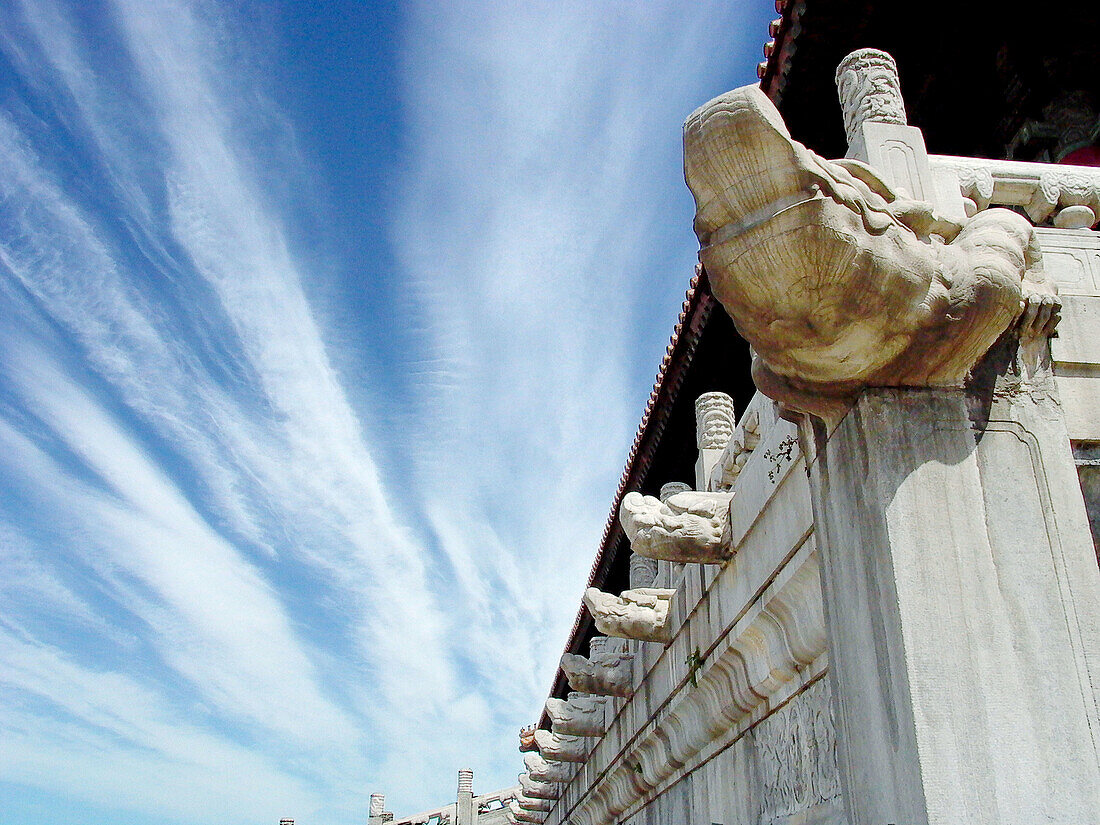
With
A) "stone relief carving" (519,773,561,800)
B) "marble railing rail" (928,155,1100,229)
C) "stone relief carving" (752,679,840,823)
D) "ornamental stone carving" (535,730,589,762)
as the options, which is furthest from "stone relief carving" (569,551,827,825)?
"stone relief carving" (519,773,561,800)

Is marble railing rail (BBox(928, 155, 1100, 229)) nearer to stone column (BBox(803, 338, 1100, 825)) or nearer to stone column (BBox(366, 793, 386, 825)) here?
stone column (BBox(803, 338, 1100, 825))

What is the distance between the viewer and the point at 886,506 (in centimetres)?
246

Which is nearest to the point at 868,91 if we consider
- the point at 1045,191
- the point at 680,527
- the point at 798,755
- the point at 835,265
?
the point at 1045,191

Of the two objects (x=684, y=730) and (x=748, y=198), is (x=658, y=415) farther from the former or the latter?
(x=748, y=198)

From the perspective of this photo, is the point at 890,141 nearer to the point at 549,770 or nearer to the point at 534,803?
the point at 549,770

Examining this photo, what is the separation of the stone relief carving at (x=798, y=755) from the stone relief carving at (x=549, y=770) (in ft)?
21.2

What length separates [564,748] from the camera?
9672mm

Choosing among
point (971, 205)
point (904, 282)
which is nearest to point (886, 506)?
point (904, 282)

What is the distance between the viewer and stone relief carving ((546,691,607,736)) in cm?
829

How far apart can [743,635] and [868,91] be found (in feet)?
7.63

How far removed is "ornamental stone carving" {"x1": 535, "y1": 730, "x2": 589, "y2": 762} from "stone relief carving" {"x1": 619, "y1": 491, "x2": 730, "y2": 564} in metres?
5.51

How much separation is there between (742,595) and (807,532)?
3.09ft

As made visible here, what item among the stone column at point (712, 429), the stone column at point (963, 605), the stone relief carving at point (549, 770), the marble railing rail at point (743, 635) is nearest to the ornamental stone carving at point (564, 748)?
the stone relief carving at point (549, 770)

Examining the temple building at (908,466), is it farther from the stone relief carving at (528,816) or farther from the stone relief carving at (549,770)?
the stone relief carving at (528,816)
